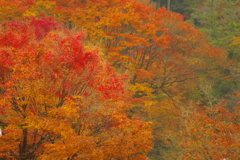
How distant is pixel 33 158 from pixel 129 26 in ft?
43.6

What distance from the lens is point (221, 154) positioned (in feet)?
36.1

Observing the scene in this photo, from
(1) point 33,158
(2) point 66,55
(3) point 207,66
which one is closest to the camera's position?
(2) point 66,55

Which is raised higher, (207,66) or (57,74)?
(57,74)

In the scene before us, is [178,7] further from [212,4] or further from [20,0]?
[20,0]

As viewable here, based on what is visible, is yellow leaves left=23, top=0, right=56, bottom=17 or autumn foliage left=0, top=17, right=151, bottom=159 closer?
autumn foliage left=0, top=17, right=151, bottom=159

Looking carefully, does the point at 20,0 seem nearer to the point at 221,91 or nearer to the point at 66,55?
the point at 66,55

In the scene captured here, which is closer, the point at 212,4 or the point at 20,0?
the point at 20,0

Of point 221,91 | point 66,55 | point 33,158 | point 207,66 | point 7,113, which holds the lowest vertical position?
point 221,91

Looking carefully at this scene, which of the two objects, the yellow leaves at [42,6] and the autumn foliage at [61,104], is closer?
the autumn foliage at [61,104]

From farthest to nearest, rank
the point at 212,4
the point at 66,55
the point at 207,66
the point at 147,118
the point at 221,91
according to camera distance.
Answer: the point at 212,4 < the point at 221,91 < the point at 207,66 < the point at 147,118 < the point at 66,55

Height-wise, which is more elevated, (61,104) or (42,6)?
(42,6)

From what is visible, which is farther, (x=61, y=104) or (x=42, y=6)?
(x=42, y=6)

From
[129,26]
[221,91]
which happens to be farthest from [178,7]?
[129,26]

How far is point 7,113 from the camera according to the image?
35.3 feet
